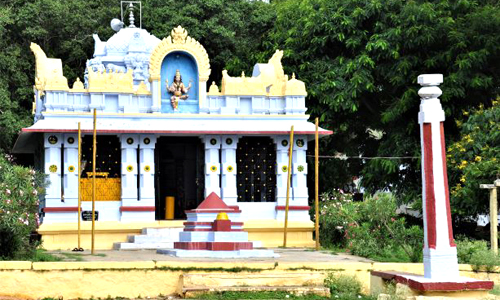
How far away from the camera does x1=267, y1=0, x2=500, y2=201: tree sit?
99.1 feet

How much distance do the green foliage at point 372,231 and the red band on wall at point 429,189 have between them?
4.97m

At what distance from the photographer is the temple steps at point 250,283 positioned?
1847 cm

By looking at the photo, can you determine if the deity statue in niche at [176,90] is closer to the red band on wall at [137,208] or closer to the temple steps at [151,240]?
the red band on wall at [137,208]

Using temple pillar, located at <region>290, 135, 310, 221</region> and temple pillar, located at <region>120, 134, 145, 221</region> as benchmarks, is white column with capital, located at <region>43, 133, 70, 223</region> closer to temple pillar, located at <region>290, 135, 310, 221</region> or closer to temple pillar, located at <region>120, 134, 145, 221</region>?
temple pillar, located at <region>120, 134, 145, 221</region>

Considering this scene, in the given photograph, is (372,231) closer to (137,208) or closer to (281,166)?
(281,166)

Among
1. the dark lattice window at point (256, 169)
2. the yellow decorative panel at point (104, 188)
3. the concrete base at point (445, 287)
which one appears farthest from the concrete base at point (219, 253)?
the concrete base at point (445, 287)

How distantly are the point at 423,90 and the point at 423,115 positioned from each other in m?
0.46

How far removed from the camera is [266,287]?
1869cm

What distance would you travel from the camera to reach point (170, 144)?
29.1 metres

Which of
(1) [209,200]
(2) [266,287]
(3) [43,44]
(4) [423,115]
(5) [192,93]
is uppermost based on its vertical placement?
(3) [43,44]

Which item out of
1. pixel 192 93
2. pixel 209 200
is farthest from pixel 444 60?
pixel 209 200

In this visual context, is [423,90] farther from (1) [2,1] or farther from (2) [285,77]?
(1) [2,1]

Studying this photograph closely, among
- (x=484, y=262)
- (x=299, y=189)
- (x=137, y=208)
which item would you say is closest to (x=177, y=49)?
(x=137, y=208)

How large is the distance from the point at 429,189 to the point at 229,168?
38.5ft
